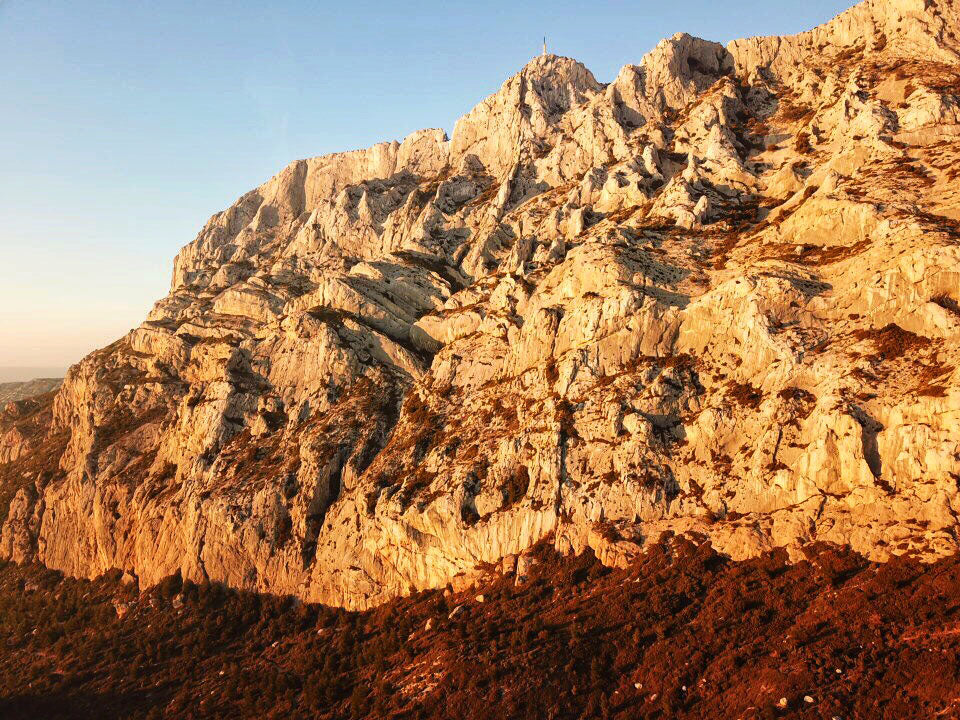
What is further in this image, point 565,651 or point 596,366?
point 596,366

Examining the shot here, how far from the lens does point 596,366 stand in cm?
6544

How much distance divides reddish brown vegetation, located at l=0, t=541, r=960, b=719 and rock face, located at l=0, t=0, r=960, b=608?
3405mm

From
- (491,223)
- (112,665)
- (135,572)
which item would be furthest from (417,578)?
(491,223)

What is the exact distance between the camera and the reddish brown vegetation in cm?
3388

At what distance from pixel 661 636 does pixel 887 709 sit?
14.9 metres

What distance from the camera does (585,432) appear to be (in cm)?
Result: 6072

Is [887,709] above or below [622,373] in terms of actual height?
below

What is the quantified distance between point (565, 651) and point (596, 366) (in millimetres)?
30392

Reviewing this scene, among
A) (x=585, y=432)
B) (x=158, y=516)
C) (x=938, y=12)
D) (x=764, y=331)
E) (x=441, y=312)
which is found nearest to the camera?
(x=764, y=331)

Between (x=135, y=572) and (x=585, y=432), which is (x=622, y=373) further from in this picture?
(x=135, y=572)

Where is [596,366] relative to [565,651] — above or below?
above

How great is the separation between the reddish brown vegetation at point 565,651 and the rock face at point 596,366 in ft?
11.2

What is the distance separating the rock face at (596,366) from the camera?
49469 millimetres

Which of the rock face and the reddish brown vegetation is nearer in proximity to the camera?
the reddish brown vegetation
